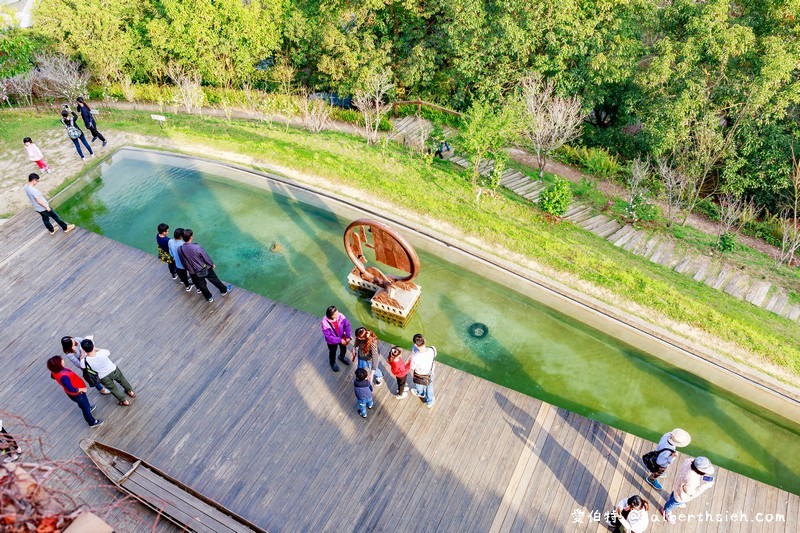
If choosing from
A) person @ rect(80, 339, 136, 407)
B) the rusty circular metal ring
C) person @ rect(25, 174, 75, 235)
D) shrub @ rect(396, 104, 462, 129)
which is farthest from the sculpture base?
shrub @ rect(396, 104, 462, 129)

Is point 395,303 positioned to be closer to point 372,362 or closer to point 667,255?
point 372,362

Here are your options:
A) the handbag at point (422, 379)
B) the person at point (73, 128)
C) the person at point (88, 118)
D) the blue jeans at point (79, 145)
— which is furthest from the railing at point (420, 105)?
the handbag at point (422, 379)

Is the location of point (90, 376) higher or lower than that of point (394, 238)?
lower

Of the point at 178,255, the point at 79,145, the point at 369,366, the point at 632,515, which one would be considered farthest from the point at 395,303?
the point at 79,145

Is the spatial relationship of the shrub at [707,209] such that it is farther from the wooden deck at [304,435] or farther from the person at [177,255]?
the person at [177,255]

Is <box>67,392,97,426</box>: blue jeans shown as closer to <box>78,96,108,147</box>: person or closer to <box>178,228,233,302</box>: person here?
<box>178,228,233,302</box>: person

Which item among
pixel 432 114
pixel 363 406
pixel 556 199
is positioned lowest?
pixel 363 406
